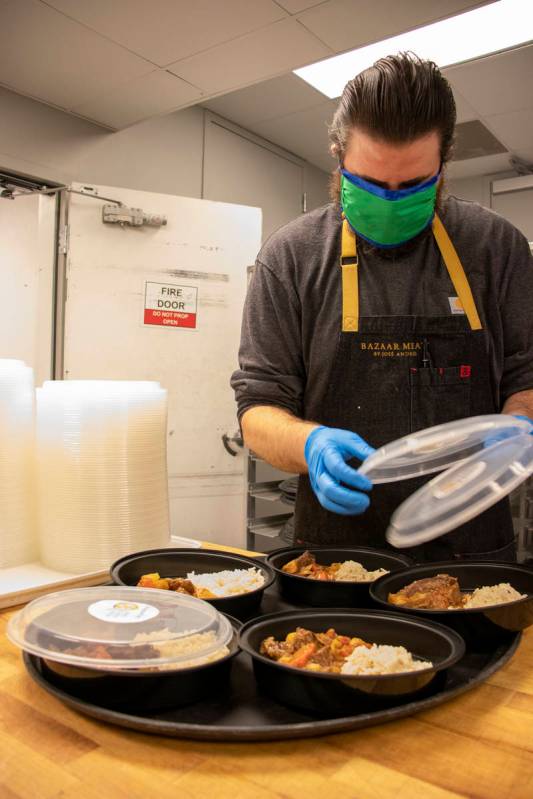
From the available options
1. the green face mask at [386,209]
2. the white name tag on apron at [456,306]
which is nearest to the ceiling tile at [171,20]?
the green face mask at [386,209]

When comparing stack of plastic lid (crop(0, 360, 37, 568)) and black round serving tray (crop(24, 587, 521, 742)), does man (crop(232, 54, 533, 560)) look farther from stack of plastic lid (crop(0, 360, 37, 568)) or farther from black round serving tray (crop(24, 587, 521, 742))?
black round serving tray (crop(24, 587, 521, 742))

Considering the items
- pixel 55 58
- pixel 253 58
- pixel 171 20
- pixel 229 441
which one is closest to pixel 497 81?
pixel 253 58

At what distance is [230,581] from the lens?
3.65 feet

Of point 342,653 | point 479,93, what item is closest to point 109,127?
point 479,93

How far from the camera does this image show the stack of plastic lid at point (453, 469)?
85 cm

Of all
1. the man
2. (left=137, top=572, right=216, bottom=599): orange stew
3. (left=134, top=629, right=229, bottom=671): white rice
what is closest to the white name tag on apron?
the man

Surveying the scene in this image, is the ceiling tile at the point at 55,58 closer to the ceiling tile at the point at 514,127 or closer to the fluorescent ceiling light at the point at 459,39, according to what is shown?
the fluorescent ceiling light at the point at 459,39

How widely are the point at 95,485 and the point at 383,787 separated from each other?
84 cm

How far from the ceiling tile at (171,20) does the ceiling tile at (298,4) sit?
0.03m

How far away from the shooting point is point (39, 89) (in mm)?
3285

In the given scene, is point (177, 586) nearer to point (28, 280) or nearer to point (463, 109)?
point (28, 280)

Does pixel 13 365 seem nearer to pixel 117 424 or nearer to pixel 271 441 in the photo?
pixel 117 424

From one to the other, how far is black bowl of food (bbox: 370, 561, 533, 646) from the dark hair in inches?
33.0

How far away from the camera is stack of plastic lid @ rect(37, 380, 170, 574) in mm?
1292
